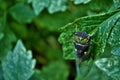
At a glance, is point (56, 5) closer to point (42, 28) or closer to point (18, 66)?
point (18, 66)

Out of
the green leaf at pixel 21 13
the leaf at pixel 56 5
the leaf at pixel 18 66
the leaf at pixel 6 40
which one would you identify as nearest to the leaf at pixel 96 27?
the leaf at pixel 18 66

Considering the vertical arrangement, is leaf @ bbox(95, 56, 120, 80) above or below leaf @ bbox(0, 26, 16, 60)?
below

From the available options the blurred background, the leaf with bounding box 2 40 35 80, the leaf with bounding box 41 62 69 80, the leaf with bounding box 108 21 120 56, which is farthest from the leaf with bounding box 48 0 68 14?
the leaf with bounding box 108 21 120 56

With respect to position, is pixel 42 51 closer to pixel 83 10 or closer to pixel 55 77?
pixel 55 77

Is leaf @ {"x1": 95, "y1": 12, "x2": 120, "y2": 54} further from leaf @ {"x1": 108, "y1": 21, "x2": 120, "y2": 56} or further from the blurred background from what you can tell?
the blurred background

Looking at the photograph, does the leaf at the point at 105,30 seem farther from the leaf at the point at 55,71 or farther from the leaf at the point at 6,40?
the leaf at the point at 55,71

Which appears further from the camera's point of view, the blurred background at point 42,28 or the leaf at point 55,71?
the leaf at point 55,71

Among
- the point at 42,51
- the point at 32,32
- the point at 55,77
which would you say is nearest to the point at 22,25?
the point at 32,32
